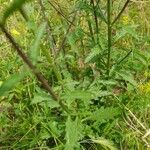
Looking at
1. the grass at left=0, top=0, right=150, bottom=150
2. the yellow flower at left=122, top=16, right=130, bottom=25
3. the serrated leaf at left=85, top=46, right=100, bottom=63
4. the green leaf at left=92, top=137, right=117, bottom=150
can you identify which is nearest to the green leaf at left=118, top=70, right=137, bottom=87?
the grass at left=0, top=0, right=150, bottom=150

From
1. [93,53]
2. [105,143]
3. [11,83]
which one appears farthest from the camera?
[93,53]

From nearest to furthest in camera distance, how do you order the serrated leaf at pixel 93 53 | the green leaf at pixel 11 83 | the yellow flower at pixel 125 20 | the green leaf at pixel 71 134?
1. the green leaf at pixel 11 83
2. the green leaf at pixel 71 134
3. the serrated leaf at pixel 93 53
4. the yellow flower at pixel 125 20

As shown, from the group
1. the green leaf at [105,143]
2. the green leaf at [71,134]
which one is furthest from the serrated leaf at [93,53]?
A: the green leaf at [71,134]

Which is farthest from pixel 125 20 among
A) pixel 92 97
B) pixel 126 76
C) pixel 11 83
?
pixel 11 83

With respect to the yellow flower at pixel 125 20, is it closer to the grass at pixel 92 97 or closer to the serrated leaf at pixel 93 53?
the grass at pixel 92 97

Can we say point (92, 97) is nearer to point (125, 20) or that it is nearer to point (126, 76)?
point (126, 76)

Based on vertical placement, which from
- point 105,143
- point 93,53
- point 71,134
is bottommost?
point 105,143

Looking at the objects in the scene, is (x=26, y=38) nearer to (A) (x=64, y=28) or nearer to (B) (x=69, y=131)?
(A) (x=64, y=28)

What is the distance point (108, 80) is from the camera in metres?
2.27

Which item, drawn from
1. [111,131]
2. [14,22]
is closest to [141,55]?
[111,131]

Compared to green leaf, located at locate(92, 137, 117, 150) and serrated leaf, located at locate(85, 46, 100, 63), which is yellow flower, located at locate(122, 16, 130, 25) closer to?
serrated leaf, located at locate(85, 46, 100, 63)

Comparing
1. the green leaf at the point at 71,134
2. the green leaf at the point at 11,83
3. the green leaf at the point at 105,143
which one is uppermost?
the green leaf at the point at 11,83

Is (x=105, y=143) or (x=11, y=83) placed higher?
(x=11, y=83)

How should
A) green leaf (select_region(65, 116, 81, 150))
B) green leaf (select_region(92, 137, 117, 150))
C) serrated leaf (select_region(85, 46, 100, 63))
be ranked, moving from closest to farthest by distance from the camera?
green leaf (select_region(65, 116, 81, 150)) → green leaf (select_region(92, 137, 117, 150)) → serrated leaf (select_region(85, 46, 100, 63))
